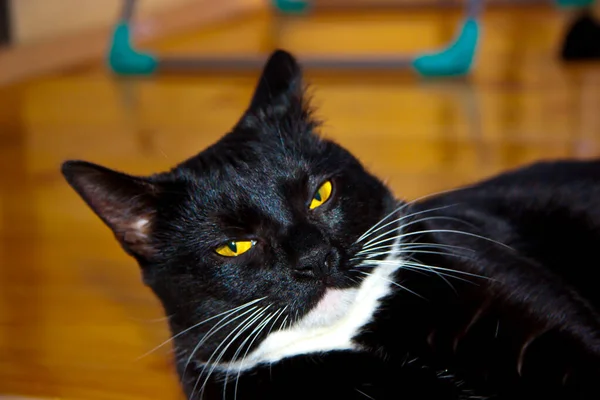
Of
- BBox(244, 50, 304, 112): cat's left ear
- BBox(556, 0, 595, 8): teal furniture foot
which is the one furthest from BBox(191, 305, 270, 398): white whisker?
BBox(556, 0, 595, 8): teal furniture foot

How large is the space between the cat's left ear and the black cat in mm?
69

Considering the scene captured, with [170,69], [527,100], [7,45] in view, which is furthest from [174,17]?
[527,100]

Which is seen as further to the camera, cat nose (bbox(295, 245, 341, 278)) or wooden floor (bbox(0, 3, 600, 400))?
wooden floor (bbox(0, 3, 600, 400))

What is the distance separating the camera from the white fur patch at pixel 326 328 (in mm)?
1276

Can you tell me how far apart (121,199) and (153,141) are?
168cm

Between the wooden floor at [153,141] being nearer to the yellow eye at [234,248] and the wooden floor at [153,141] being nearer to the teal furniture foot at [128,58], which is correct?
the teal furniture foot at [128,58]

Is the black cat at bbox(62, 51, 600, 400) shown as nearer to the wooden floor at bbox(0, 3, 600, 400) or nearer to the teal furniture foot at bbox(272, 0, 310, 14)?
the wooden floor at bbox(0, 3, 600, 400)

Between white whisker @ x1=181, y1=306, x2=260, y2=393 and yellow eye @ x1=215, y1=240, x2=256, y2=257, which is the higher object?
yellow eye @ x1=215, y1=240, x2=256, y2=257

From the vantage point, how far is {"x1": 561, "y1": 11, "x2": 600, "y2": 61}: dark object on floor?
401cm

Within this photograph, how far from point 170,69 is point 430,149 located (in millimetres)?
1746

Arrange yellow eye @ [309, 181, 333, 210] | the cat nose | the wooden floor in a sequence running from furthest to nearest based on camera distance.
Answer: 1. the wooden floor
2. yellow eye @ [309, 181, 333, 210]
3. the cat nose

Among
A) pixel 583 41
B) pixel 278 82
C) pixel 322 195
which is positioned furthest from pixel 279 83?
pixel 583 41

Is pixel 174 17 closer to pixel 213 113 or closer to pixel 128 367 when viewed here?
pixel 213 113

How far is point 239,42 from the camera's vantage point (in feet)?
16.2
